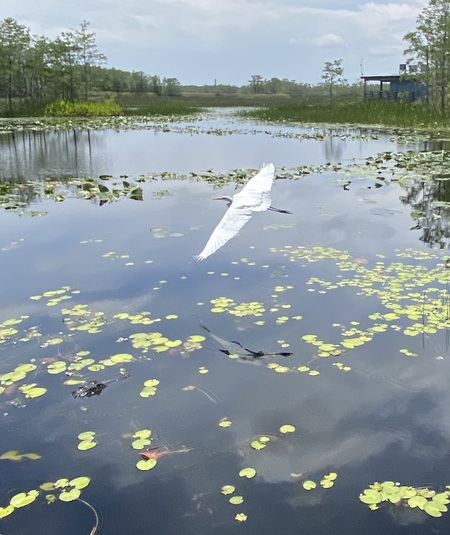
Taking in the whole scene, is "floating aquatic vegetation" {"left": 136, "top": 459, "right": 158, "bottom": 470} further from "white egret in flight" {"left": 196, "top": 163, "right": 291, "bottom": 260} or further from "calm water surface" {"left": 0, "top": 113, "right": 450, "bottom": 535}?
"white egret in flight" {"left": 196, "top": 163, "right": 291, "bottom": 260}

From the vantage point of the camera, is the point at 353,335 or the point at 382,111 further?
the point at 382,111

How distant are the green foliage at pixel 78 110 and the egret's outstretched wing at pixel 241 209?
28.9m

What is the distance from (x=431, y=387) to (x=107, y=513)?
1.68 m

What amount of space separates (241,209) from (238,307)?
0.67m

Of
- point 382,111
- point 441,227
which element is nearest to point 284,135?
point 382,111

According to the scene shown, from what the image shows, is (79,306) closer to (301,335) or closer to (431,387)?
(301,335)

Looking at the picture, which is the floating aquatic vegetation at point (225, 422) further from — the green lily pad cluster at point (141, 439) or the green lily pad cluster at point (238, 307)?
the green lily pad cluster at point (238, 307)

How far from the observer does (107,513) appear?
2.04 m

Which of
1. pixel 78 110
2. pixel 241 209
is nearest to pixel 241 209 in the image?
pixel 241 209

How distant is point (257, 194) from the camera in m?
4.19

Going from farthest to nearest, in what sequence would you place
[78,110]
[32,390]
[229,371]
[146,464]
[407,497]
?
[78,110], [229,371], [32,390], [146,464], [407,497]

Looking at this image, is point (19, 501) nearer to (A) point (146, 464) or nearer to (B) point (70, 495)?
(B) point (70, 495)

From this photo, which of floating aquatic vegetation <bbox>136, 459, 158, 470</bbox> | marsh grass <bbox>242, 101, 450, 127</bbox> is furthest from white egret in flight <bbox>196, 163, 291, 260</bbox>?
marsh grass <bbox>242, 101, 450, 127</bbox>

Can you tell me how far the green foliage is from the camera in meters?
31.0
